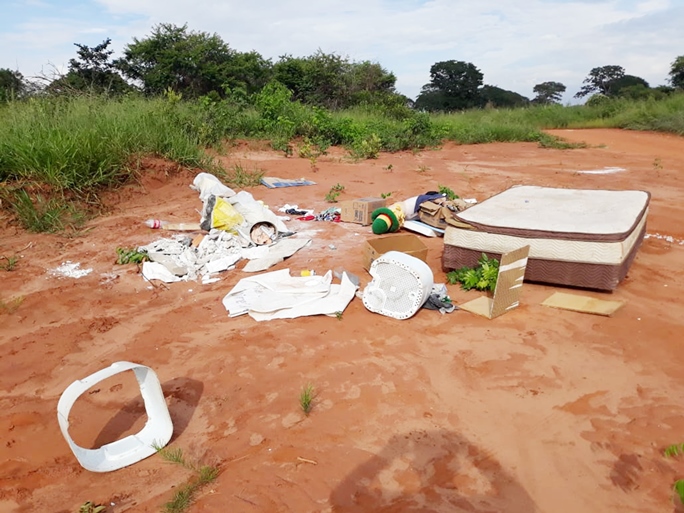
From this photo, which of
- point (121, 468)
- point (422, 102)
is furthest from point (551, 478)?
point (422, 102)

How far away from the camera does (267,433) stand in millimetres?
2477

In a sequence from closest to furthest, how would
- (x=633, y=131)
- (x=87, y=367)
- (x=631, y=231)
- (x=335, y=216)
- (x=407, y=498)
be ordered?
1. (x=407, y=498)
2. (x=87, y=367)
3. (x=631, y=231)
4. (x=335, y=216)
5. (x=633, y=131)

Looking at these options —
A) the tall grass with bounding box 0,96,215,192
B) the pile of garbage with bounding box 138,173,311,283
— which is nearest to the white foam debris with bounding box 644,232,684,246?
the pile of garbage with bounding box 138,173,311,283

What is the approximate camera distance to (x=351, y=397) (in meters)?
2.72

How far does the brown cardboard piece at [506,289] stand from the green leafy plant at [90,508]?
2563 millimetres

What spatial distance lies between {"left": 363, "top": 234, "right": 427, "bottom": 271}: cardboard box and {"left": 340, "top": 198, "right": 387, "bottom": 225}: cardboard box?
1073mm

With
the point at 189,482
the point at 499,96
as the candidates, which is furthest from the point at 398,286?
the point at 499,96

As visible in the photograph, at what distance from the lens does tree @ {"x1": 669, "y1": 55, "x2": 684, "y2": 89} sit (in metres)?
21.0

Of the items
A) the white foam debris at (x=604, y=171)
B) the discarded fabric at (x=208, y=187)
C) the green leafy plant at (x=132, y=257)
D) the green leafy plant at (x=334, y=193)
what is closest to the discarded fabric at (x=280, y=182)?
the green leafy plant at (x=334, y=193)

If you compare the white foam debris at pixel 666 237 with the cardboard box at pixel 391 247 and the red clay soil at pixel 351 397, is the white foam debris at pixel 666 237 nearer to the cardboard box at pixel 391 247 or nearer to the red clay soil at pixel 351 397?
the red clay soil at pixel 351 397

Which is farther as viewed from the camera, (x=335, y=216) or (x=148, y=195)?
(x=148, y=195)

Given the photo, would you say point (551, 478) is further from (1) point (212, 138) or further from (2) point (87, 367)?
(1) point (212, 138)

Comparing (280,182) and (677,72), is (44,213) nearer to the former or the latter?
(280,182)

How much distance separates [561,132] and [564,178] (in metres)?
8.34
